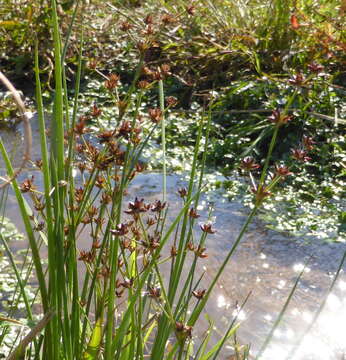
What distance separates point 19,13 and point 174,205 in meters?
3.05

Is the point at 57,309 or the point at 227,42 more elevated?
the point at 227,42

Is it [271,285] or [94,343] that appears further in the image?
[271,285]

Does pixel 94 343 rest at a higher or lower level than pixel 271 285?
higher

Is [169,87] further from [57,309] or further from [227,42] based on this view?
[57,309]

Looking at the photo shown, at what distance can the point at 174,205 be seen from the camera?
3520 millimetres

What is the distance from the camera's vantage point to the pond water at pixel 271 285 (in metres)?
2.40

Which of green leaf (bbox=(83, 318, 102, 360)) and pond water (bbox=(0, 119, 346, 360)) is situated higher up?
green leaf (bbox=(83, 318, 102, 360))

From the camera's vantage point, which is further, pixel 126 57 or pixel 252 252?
pixel 126 57

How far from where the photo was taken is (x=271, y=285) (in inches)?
109

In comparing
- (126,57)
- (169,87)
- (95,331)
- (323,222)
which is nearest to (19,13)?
(126,57)

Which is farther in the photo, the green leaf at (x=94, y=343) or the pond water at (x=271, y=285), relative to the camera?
the pond water at (x=271, y=285)

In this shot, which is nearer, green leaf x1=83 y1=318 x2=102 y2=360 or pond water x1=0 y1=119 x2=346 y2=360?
green leaf x1=83 y1=318 x2=102 y2=360

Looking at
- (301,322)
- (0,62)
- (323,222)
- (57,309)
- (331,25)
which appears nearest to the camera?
(57,309)

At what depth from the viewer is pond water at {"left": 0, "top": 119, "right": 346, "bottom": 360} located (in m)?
2.40
